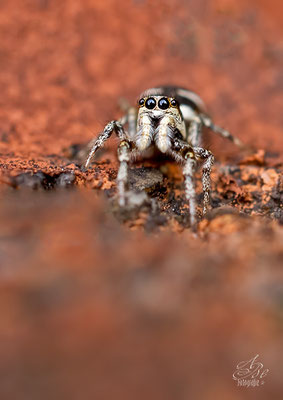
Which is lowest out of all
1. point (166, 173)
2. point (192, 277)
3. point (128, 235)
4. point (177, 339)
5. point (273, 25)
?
point (177, 339)

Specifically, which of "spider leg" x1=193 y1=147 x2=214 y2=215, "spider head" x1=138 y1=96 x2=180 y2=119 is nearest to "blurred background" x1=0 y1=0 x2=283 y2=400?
"spider leg" x1=193 y1=147 x2=214 y2=215

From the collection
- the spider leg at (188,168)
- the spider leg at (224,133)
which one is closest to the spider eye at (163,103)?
the spider leg at (188,168)

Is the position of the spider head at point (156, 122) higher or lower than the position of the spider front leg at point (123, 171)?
higher

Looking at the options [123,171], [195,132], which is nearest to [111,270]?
[123,171]

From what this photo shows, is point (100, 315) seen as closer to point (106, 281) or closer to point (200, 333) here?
point (106, 281)

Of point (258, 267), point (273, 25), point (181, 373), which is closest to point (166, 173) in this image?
point (258, 267)

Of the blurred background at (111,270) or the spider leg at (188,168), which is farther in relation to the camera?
the spider leg at (188,168)

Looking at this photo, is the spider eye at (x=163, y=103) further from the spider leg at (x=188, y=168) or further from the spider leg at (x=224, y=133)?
the spider leg at (x=224, y=133)

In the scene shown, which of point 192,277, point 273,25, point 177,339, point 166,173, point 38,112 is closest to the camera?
point 177,339
